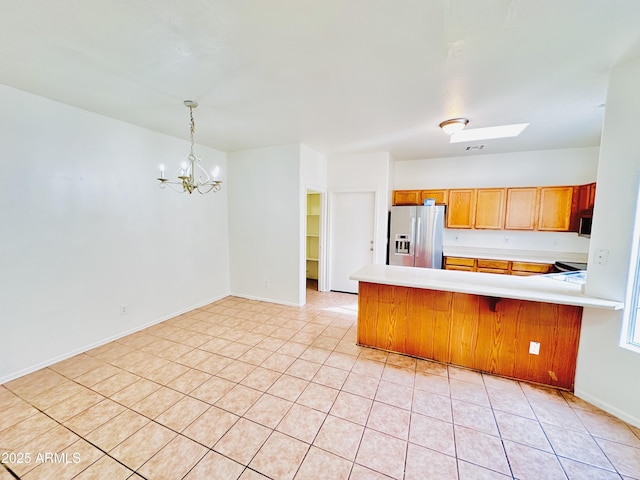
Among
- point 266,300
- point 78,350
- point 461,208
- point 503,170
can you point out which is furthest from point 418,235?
point 78,350

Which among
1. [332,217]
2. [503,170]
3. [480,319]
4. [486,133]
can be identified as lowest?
[480,319]

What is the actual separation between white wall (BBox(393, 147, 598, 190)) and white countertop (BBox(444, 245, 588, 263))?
118cm

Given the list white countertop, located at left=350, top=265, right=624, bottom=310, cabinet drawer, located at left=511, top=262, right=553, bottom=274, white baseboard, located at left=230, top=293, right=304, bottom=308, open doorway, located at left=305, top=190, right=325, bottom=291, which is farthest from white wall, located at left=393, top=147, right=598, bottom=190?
white baseboard, located at left=230, top=293, right=304, bottom=308

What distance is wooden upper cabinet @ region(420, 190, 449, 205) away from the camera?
480 centimetres

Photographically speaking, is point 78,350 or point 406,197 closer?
point 78,350

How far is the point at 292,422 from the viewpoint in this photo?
191cm

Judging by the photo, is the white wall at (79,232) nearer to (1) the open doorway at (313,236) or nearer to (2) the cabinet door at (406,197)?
(1) the open doorway at (313,236)

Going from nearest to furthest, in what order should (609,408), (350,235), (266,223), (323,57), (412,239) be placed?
(323,57) → (609,408) → (266,223) → (412,239) → (350,235)

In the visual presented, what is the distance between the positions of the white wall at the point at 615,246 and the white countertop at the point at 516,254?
2332mm

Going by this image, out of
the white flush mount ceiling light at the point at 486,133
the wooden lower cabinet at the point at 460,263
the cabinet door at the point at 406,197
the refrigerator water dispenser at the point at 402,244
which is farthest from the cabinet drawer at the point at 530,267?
the white flush mount ceiling light at the point at 486,133

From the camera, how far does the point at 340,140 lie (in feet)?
12.7

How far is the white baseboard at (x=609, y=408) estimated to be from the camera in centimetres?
189

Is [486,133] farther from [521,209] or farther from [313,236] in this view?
[313,236]

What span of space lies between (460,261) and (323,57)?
4011 mm
